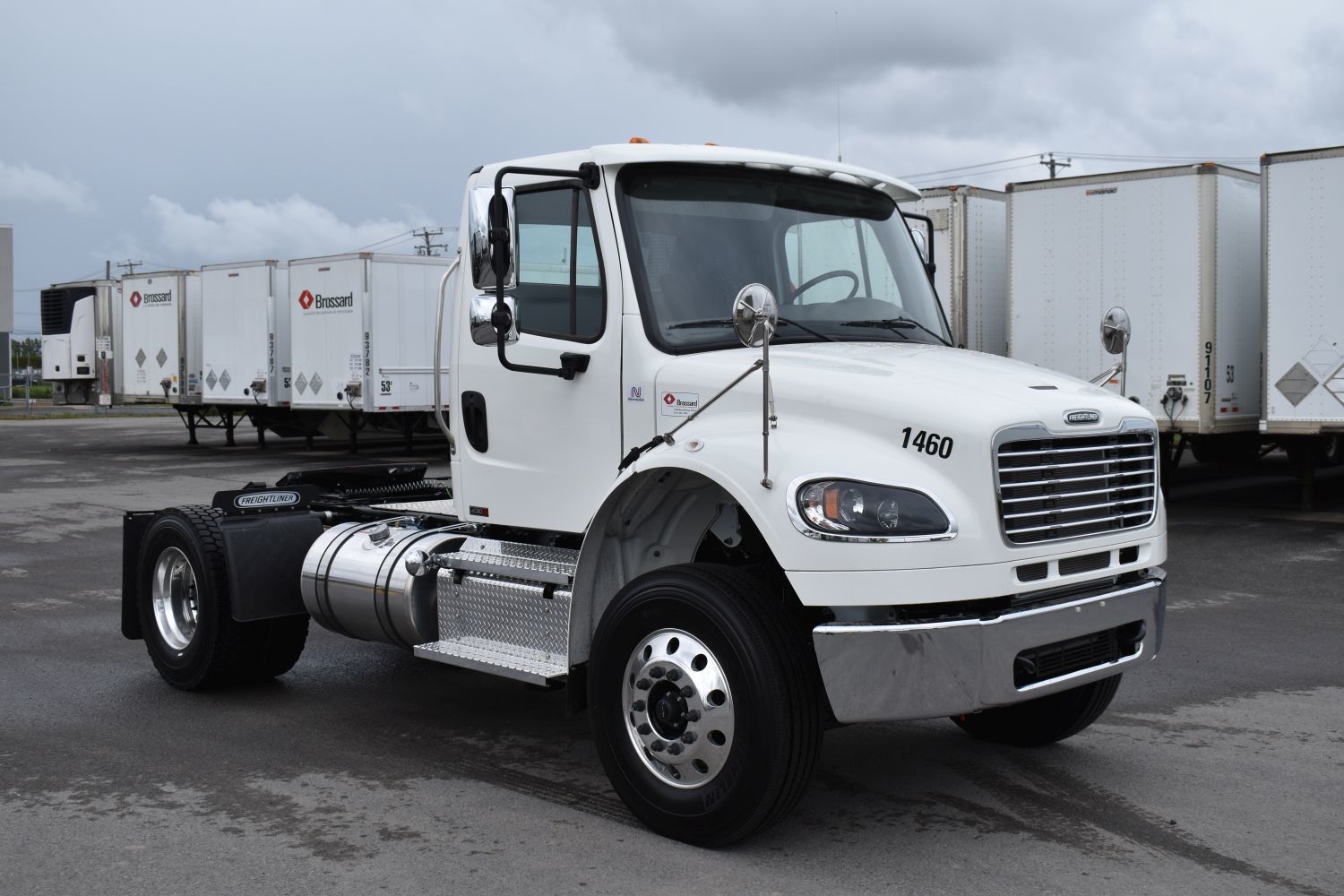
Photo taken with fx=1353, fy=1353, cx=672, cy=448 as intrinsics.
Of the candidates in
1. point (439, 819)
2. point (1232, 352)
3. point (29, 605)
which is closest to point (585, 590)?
point (439, 819)

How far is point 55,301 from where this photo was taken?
3322 cm

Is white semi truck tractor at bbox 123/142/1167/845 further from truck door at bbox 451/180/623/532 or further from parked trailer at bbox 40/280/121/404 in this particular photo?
parked trailer at bbox 40/280/121/404

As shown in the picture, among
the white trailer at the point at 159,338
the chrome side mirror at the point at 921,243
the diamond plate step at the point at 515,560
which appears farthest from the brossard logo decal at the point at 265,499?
Answer: the white trailer at the point at 159,338

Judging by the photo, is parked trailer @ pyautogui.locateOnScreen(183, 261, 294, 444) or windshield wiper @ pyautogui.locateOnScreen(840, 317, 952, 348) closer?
windshield wiper @ pyautogui.locateOnScreen(840, 317, 952, 348)

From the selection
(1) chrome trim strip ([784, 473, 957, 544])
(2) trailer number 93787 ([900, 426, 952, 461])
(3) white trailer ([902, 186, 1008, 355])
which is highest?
(3) white trailer ([902, 186, 1008, 355])

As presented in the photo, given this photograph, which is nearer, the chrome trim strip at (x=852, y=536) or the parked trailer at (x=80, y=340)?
the chrome trim strip at (x=852, y=536)

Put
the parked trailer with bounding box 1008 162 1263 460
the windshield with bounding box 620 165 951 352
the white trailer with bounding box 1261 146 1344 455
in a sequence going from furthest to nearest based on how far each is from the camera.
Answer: the parked trailer with bounding box 1008 162 1263 460 → the white trailer with bounding box 1261 146 1344 455 → the windshield with bounding box 620 165 951 352

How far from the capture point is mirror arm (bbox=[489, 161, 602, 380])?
5336mm

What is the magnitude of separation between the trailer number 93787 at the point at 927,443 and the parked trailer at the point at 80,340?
29.2m

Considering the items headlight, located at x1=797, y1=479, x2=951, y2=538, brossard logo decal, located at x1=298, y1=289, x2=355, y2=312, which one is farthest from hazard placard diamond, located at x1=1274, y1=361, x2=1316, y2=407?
brossard logo decal, located at x1=298, y1=289, x2=355, y2=312

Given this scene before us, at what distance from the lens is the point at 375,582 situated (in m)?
6.51

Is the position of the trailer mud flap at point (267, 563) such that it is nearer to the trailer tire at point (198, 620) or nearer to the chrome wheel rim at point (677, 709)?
the trailer tire at point (198, 620)

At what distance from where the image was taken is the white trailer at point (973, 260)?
16109 mm

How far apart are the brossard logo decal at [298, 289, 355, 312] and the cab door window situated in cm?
1895
